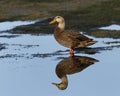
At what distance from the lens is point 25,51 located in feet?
59.5

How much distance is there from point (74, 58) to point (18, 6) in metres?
9.07

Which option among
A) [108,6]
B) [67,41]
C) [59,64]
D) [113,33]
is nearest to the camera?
[59,64]

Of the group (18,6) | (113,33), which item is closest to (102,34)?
(113,33)

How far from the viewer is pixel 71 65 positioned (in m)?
16.4

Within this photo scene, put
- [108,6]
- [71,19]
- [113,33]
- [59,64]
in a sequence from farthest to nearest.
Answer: [108,6]
[71,19]
[113,33]
[59,64]

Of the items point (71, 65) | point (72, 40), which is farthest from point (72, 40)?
point (71, 65)

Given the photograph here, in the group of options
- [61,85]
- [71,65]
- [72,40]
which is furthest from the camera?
[72,40]

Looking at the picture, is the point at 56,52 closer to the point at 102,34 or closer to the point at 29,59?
the point at 29,59

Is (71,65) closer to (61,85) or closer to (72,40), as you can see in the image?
(72,40)

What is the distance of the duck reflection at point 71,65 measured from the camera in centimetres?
1552

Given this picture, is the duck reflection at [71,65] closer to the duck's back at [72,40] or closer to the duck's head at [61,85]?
the duck's head at [61,85]

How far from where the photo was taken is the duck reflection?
1552 cm

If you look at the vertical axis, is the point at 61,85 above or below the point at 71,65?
above

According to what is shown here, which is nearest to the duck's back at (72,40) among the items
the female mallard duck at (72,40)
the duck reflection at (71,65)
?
the female mallard duck at (72,40)
